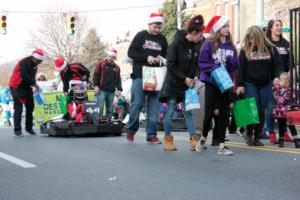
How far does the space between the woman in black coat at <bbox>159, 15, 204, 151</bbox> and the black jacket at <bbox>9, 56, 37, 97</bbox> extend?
444 centimetres

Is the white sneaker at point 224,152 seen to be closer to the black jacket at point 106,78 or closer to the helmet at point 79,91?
the helmet at point 79,91

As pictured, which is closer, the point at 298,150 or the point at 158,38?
the point at 298,150

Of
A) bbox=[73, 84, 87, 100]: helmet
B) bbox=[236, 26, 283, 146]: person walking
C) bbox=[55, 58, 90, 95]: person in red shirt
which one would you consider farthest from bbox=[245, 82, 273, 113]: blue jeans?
bbox=[55, 58, 90, 95]: person in red shirt

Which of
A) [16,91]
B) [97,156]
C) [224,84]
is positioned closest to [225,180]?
[224,84]

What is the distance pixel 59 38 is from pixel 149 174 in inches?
2415

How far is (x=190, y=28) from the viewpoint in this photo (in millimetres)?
8383

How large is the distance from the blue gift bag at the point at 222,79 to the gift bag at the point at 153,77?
1.48 m

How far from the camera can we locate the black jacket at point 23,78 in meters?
12.2

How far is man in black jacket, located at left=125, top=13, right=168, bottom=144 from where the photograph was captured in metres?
9.32

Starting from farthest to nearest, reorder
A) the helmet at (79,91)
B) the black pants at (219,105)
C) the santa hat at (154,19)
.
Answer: the helmet at (79,91)
the santa hat at (154,19)
the black pants at (219,105)

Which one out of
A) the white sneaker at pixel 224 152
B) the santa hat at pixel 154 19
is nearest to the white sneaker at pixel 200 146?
the white sneaker at pixel 224 152

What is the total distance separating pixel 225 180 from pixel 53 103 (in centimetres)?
1252

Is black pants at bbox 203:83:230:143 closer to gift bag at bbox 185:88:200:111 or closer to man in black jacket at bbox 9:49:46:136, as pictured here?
gift bag at bbox 185:88:200:111

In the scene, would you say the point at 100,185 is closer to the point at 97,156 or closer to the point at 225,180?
the point at 225,180
